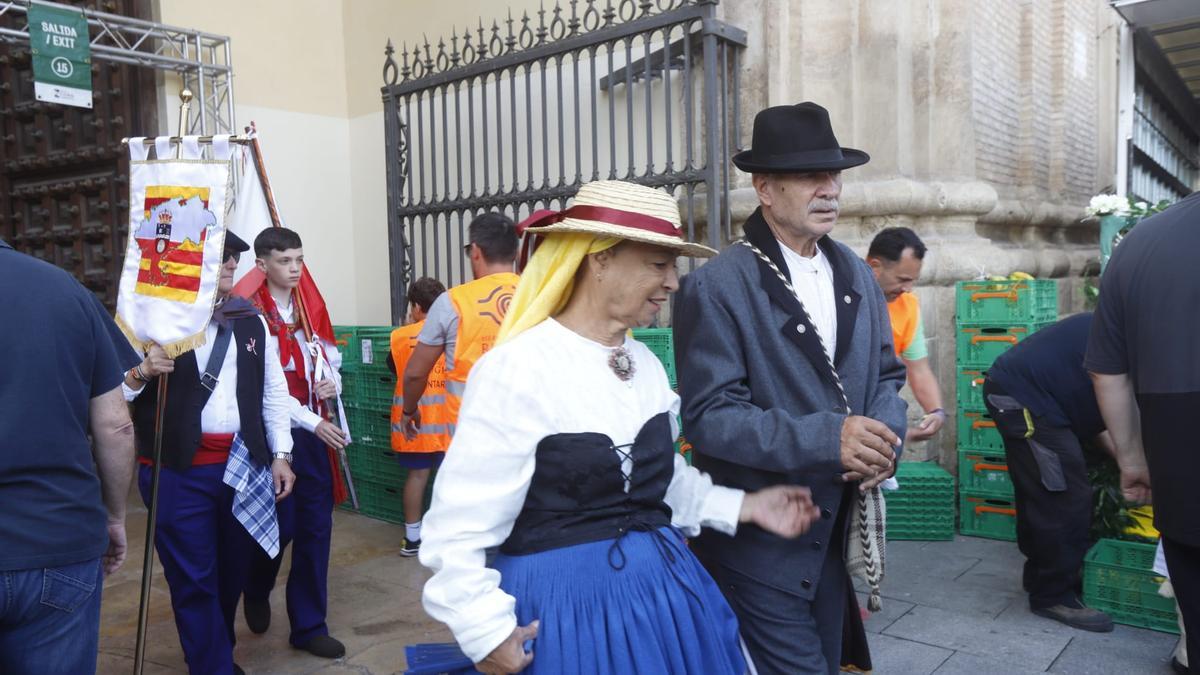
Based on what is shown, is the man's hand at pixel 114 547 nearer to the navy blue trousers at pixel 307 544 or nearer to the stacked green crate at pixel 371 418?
the navy blue trousers at pixel 307 544

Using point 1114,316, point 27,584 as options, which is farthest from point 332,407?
point 1114,316

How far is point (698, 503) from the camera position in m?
2.34

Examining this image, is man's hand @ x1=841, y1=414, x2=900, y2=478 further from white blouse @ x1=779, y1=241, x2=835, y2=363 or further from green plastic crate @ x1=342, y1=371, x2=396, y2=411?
green plastic crate @ x1=342, y1=371, x2=396, y2=411

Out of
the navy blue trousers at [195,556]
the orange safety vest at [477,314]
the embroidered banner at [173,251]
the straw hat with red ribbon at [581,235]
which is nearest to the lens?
the straw hat with red ribbon at [581,235]

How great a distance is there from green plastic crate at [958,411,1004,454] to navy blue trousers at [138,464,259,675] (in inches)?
172

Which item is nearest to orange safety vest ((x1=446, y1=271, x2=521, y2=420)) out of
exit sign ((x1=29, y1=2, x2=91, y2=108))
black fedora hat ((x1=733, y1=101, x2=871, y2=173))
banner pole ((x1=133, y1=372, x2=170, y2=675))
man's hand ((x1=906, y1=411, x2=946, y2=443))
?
banner pole ((x1=133, y1=372, x2=170, y2=675))

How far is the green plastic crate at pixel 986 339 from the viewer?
5727 millimetres

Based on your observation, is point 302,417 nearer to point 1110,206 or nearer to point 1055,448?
point 1055,448

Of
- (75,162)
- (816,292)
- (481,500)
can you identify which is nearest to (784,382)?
(816,292)

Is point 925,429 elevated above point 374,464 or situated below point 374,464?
above

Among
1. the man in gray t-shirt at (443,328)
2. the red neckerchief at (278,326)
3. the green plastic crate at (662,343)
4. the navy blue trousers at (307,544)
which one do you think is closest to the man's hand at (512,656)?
the navy blue trousers at (307,544)

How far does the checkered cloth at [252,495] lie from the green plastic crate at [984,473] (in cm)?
418

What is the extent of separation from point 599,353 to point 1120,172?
9193 millimetres

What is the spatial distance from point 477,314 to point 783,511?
9.81 ft
